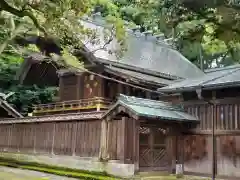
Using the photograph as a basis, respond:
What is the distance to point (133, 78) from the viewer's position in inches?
675

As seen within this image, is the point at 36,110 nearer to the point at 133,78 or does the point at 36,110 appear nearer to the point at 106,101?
the point at 106,101

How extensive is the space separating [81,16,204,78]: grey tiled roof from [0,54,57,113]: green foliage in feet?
27.4

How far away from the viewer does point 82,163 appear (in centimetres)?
1549

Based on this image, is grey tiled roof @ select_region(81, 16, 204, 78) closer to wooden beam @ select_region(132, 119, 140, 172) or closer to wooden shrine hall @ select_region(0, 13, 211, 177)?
wooden shrine hall @ select_region(0, 13, 211, 177)

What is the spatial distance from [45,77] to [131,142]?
12.8 m

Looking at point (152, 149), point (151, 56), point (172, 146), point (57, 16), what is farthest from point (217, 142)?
point (151, 56)


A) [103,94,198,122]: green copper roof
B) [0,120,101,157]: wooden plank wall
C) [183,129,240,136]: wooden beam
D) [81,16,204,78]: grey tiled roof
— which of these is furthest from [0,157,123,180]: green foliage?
[81,16,204,78]: grey tiled roof

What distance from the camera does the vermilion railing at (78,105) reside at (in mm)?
17984

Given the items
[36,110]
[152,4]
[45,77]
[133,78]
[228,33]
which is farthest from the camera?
[45,77]

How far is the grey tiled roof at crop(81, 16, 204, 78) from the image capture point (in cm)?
2006

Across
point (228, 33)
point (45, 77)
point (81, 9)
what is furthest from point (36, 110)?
point (228, 33)

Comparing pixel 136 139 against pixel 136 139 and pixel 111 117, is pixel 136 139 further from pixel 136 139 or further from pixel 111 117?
pixel 111 117

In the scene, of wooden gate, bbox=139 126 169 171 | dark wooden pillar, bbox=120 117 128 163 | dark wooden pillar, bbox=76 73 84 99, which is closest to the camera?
dark wooden pillar, bbox=120 117 128 163

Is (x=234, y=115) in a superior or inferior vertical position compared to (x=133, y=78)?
inferior
